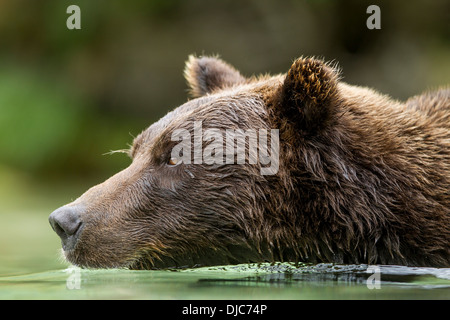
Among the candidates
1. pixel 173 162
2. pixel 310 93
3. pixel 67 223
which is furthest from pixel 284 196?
pixel 67 223

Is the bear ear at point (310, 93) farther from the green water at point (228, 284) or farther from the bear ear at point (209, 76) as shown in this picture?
the bear ear at point (209, 76)

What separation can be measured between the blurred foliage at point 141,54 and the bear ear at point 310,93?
26.7 ft

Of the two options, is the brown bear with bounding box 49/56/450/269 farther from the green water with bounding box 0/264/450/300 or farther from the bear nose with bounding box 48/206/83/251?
the green water with bounding box 0/264/450/300

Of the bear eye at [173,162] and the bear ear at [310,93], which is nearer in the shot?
the bear ear at [310,93]

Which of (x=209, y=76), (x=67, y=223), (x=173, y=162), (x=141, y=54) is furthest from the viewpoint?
(x=141, y=54)

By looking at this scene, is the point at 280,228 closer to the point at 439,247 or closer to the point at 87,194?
the point at 439,247

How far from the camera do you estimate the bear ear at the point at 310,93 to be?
4.77 meters

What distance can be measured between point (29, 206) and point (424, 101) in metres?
7.54

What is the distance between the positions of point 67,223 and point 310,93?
2.01 m

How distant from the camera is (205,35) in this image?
13.8 metres

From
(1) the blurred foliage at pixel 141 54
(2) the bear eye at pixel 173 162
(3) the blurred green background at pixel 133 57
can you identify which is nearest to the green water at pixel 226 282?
(2) the bear eye at pixel 173 162

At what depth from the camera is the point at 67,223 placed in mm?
4734

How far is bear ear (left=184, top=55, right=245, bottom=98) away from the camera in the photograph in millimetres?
6391

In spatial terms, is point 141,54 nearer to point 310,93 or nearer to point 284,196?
point 310,93
